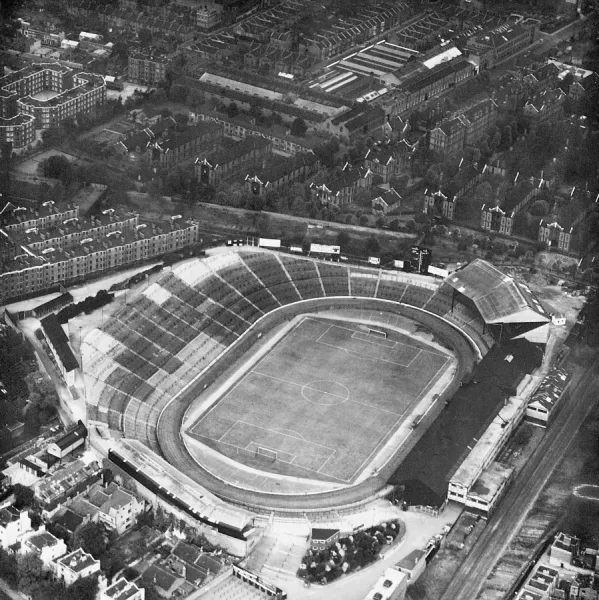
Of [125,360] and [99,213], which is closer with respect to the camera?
[125,360]

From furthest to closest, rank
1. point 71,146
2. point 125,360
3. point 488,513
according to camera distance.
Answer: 1. point 71,146
2. point 125,360
3. point 488,513

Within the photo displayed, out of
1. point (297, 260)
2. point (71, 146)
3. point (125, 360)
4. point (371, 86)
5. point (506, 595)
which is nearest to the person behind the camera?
point (506, 595)

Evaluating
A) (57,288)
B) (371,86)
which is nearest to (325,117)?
(371,86)

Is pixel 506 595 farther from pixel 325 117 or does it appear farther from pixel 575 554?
pixel 325 117

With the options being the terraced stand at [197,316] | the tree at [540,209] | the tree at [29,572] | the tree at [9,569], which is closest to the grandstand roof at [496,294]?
the terraced stand at [197,316]

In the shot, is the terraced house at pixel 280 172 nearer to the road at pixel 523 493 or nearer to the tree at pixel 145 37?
the tree at pixel 145 37

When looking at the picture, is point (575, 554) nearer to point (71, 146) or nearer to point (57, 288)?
point (57, 288)

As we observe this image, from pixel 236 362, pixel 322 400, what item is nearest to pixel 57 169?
pixel 236 362

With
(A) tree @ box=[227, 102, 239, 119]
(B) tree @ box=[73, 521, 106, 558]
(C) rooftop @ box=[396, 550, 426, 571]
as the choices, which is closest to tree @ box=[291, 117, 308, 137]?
(A) tree @ box=[227, 102, 239, 119]
